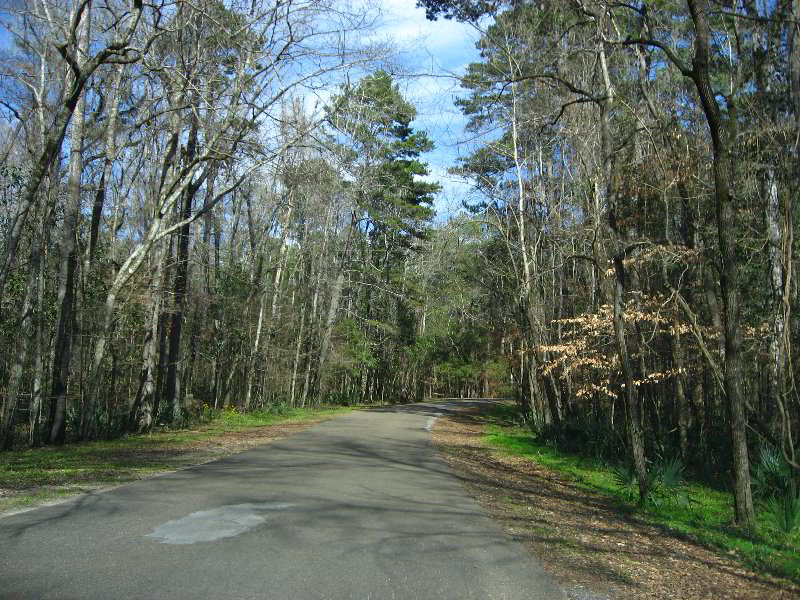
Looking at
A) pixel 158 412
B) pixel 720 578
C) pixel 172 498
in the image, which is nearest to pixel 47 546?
pixel 172 498

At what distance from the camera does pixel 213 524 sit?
6.88 metres

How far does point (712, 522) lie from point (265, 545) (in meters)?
6.84

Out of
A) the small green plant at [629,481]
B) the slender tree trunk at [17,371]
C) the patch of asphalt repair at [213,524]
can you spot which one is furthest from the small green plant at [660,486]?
the slender tree trunk at [17,371]

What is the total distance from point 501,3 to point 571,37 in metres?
2.45

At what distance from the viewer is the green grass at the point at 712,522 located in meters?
7.41

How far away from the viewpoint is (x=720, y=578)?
6.38 m

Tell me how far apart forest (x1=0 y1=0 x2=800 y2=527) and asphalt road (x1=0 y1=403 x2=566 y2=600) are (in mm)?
4399

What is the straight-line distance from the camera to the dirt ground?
19.2 feet

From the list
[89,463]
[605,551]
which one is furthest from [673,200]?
[89,463]

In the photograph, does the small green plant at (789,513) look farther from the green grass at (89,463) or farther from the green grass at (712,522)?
the green grass at (89,463)

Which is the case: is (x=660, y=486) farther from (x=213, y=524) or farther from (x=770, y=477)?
(x=213, y=524)

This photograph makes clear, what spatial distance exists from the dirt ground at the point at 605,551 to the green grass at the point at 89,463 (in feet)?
18.2

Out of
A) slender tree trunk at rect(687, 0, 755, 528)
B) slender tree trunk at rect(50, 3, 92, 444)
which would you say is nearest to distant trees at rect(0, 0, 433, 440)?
slender tree trunk at rect(50, 3, 92, 444)

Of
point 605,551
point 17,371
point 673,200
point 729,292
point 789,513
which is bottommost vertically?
point 605,551
